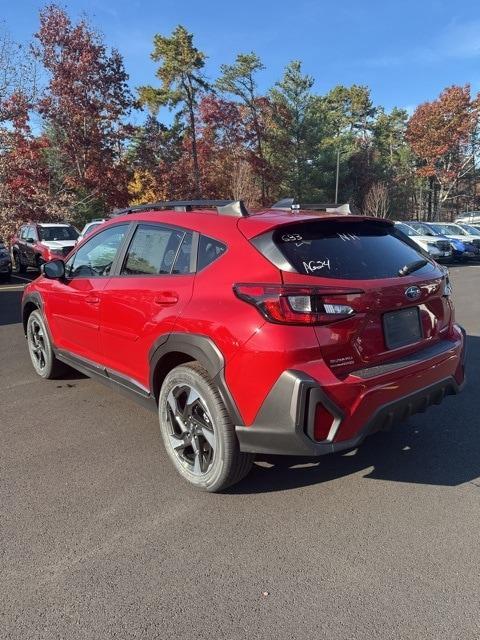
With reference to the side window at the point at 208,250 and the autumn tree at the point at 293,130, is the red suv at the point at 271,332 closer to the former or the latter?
the side window at the point at 208,250

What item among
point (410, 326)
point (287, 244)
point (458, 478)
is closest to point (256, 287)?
point (287, 244)

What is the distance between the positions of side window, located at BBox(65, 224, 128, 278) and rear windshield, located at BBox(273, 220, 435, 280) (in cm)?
166

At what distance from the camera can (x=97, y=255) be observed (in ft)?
→ 14.4

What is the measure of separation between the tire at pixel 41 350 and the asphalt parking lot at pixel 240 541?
115cm

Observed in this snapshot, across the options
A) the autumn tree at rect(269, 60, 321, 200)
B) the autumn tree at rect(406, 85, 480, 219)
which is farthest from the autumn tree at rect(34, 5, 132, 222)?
A: the autumn tree at rect(406, 85, 480, 219)

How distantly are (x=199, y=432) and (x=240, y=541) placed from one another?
2.34ft

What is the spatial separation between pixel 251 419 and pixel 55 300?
2.81 meters

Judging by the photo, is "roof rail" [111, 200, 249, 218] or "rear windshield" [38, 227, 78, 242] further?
"rear windshield" [38, 227, 78, 242]

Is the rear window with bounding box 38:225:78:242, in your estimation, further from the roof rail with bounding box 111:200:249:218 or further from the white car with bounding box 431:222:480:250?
the white car with bounding box 431:222:480:250

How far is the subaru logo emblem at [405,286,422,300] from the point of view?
3095 millimetres

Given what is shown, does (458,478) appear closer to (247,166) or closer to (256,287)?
(256,287)

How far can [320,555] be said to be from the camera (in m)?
2.58

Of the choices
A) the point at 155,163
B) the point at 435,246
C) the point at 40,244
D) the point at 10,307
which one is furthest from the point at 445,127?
the point at 10,307

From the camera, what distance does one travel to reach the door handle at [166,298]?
3.26 metres
